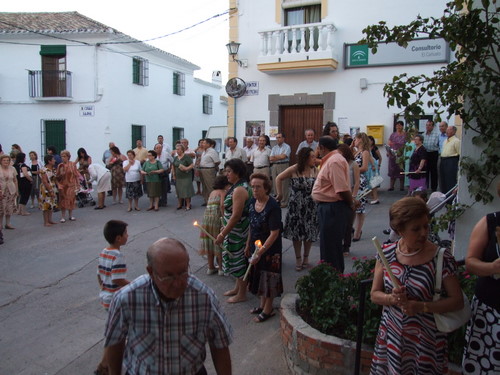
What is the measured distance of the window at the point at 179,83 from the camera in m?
26.0

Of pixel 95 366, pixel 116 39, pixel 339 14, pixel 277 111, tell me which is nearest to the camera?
pixel 95 366

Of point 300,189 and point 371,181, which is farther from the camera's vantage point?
point 371,181

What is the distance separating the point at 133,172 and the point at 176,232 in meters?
3.23

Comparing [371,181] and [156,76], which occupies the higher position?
[156,76]

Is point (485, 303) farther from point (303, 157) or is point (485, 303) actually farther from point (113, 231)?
point (303, 157)

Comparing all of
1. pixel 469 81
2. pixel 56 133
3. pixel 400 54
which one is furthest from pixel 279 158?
pixel 56 133

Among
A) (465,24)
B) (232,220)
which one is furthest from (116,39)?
(465,24)

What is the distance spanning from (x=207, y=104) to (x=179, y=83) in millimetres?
3669

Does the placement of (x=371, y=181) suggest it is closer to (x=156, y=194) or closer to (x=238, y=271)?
(x=238, y=271)

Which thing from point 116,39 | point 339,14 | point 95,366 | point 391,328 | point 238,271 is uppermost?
point 116,39

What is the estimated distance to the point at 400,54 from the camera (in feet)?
37.8

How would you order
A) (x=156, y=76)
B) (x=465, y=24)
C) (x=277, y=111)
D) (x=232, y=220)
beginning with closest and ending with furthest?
(x=465, y=24), (x=232, y=220), (x=277, y=111), (x=156, y=76)

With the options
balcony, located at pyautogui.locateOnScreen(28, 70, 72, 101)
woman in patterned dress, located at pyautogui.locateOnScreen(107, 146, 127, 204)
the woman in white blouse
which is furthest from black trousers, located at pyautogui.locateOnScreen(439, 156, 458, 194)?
balcony, located at pyautogui.locateOnScreen(28, 70, 72, 101)

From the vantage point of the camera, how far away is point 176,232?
8859 millimetres
